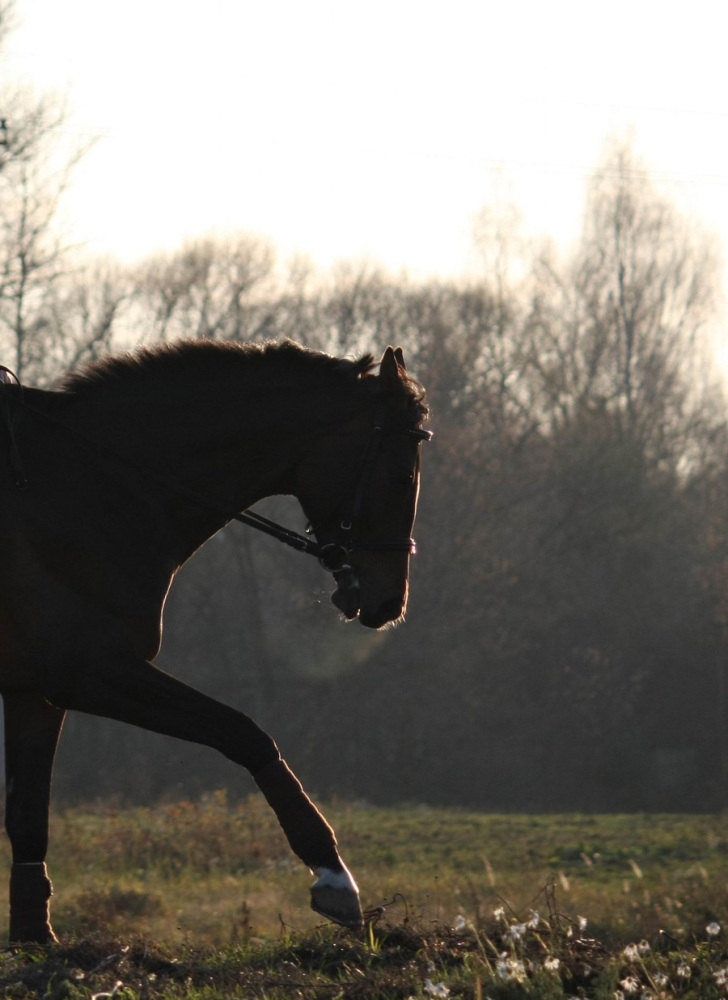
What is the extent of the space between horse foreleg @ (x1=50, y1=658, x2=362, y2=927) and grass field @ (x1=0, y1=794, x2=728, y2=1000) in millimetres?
273

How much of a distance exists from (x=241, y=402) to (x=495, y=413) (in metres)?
32.1

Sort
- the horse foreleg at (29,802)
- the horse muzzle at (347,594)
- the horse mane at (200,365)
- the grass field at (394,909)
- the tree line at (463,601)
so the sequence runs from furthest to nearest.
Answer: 1. the tree line at (463,601)
2. the horse mane at (200,365)
3. the horse foreleg at (29,802)
4. the horse muzzle at (347,594)
5. the grass field at (394,909)

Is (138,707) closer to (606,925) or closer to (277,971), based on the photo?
(277,971)

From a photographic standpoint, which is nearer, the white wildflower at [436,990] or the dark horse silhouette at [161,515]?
the white wildflower at [436,990]

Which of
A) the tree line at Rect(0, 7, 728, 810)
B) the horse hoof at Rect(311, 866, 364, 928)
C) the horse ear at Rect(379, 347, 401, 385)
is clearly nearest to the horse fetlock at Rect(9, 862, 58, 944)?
the horse hoof at Rect(311, 866, 364, 928)

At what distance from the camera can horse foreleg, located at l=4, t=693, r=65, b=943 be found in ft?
21.1

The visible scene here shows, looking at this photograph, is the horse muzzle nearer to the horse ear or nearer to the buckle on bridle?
the buckle on bridle

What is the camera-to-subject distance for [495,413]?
126ft

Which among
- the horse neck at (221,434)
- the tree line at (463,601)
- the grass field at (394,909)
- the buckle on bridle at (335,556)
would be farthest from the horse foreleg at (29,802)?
the tree line at (463,601)

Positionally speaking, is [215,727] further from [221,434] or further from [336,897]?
[221,434]

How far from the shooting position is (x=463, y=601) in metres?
36.6

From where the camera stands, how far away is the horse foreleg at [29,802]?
6.43m

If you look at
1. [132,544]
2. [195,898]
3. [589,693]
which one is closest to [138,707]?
[132,544]

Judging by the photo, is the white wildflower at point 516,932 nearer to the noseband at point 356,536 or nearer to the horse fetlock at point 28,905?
the noseband at point 356,536
